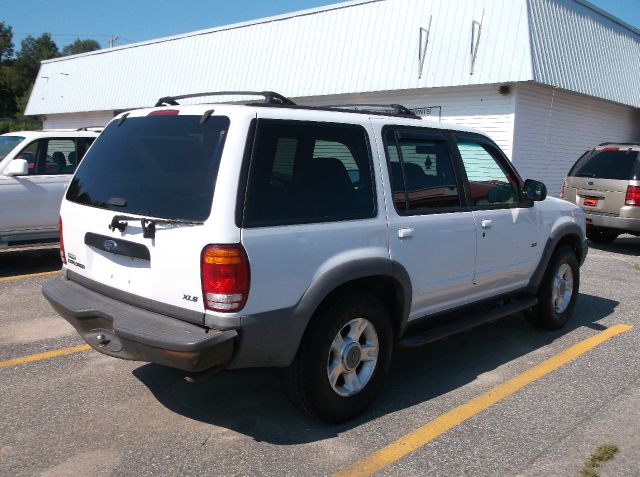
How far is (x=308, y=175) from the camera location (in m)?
3.54

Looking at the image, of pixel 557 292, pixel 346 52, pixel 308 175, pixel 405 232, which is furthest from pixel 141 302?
pixel 346 52

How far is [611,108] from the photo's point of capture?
1838cm

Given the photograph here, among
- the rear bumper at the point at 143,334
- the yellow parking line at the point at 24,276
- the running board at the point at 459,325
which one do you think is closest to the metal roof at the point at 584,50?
the running board at the point at 459,325

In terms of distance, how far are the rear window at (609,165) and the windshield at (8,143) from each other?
9.41 m

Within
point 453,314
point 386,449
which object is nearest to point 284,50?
point 453,314

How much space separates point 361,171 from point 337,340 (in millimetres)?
1083

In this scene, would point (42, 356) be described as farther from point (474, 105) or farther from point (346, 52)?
point (346, 52)

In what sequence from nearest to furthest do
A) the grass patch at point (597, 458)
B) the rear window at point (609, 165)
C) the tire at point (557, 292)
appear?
the grass patch at point (597, 458) < the tire at point (557, 292) < the rear window at point (609, 165)

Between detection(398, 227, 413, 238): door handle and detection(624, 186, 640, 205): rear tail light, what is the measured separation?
25.7ft

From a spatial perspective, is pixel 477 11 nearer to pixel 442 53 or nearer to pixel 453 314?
pixel 442 53

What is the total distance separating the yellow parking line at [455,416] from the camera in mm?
3350

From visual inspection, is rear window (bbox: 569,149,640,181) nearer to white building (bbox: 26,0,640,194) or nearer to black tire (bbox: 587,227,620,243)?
black tire (bbox: 587,227,620,243)

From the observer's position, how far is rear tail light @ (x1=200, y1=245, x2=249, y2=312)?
120 inches

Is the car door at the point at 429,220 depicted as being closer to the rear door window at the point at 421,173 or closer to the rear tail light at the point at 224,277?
the rear door window at the point at 421,173
